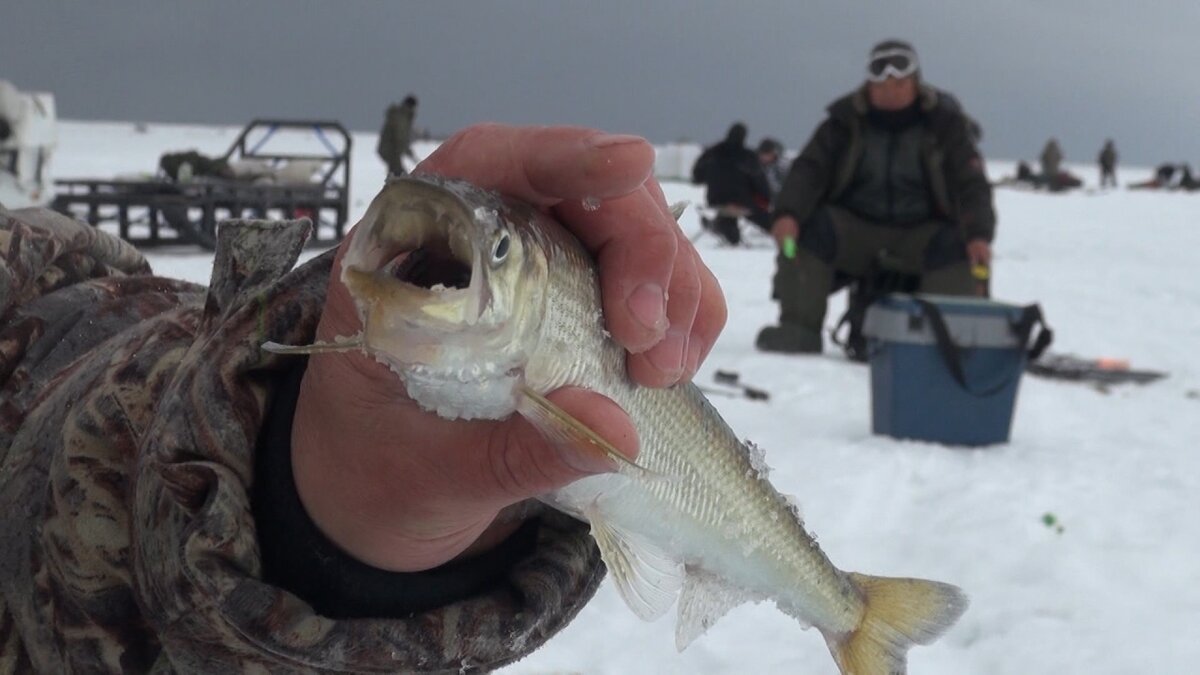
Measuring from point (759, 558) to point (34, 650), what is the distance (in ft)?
3.15

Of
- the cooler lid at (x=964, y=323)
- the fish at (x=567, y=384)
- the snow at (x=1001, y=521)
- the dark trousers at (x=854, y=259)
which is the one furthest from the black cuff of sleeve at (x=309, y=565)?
the dark trousers at (x=854, y=259)

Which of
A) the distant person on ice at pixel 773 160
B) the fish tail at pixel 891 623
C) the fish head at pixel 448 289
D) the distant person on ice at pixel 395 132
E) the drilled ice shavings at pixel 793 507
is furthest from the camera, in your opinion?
the distant person on ice at pixel 395 132

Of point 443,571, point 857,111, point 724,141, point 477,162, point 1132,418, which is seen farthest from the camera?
point 724,141

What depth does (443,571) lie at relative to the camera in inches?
51.4

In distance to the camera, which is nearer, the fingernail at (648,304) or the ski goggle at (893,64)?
the fingernail at (648,304)

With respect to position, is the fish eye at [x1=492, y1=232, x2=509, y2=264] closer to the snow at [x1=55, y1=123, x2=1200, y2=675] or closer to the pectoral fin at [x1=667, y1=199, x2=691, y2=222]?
the pectoral fin at [x1=667, y1=199, x2=691, y2=222]

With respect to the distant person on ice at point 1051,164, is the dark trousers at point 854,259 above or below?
above

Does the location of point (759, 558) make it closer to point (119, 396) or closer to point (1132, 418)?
point (119, 396)

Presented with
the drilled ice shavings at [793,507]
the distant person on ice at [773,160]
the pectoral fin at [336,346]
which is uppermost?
the pectoral fin at [336,346]

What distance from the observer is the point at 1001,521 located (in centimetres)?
409

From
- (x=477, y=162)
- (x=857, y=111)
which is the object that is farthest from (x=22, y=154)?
(x=477, y=162)

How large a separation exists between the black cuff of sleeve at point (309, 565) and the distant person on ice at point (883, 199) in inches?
264

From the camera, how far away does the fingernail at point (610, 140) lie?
106 cm

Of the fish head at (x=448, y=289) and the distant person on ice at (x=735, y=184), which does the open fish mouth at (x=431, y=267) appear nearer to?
the fish head at (x=448, y=289)
